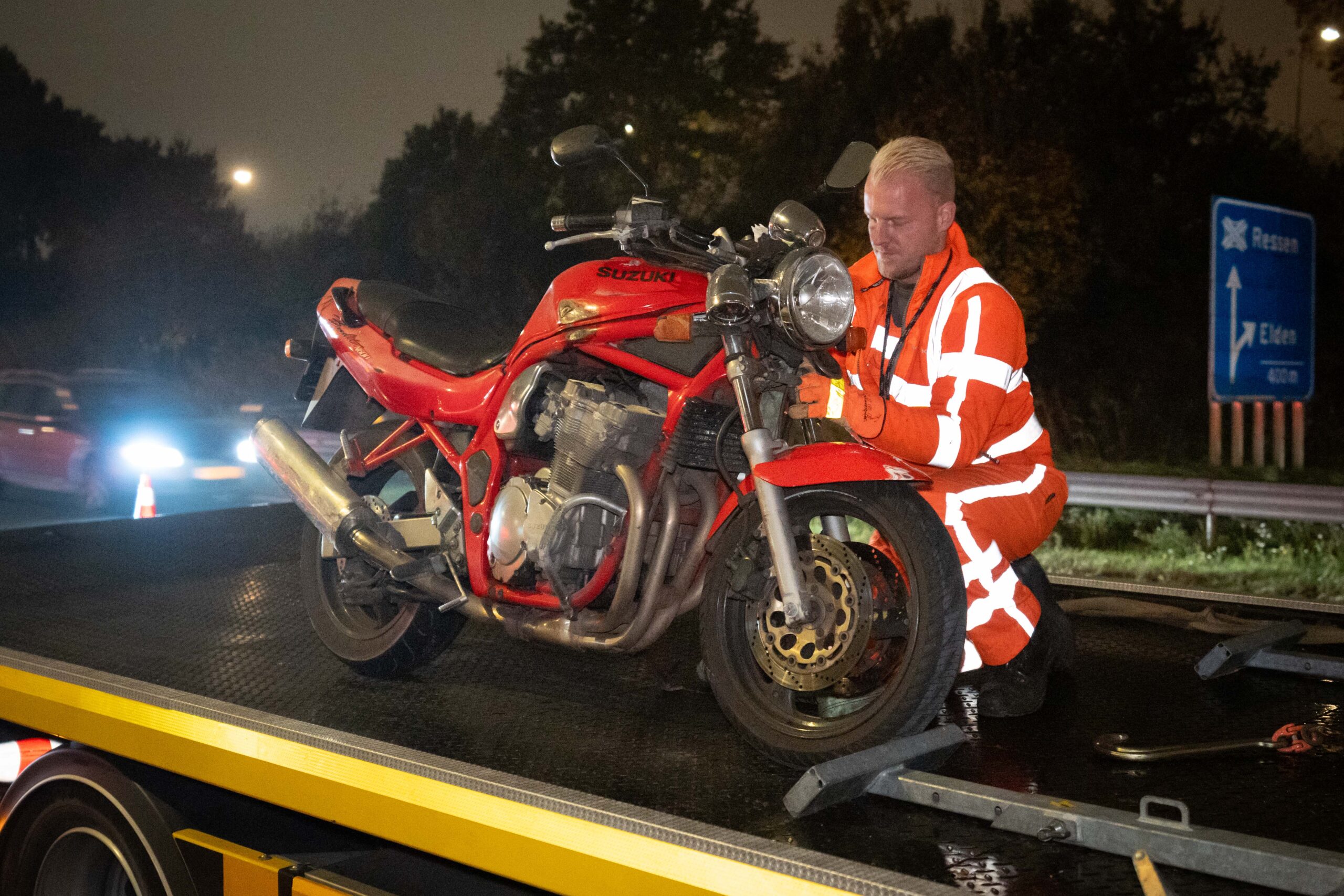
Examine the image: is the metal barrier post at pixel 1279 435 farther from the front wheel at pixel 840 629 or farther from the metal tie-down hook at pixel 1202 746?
the front wheel at pixel 840 629

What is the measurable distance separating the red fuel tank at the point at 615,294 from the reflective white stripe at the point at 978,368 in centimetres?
66

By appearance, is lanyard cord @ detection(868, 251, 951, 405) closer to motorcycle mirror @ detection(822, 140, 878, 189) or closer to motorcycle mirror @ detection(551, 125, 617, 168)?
motorcycle mirror @ detection(822, 140, 878, 189)

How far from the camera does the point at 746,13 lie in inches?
1228

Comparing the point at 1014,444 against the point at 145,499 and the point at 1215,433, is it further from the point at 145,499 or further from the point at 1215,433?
the point at 1215,433

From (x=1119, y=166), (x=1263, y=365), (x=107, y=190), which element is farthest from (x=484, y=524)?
(x=107, y=190)

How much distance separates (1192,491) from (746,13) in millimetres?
25719

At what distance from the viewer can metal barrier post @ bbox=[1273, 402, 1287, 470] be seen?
10361 mm

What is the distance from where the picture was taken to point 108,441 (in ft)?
43.4

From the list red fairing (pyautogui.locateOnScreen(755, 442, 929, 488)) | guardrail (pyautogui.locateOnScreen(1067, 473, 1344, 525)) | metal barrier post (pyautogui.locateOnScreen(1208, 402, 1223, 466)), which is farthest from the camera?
metal barrier post (pyautogui.locateOnScreen(1208, 402, 1223, 466))

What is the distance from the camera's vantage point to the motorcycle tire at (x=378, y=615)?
388 centimetres

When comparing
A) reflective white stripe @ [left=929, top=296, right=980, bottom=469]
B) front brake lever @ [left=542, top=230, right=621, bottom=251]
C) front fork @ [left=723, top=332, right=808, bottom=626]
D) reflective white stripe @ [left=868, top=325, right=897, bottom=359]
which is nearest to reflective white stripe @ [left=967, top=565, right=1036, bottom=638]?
reflective white stripe @ [left=929, top=296, right=980, bottom=469]

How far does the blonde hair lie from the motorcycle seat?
1.31m

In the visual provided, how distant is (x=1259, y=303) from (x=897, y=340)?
723cm

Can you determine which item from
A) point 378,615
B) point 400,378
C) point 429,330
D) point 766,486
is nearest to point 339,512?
point 378,615
